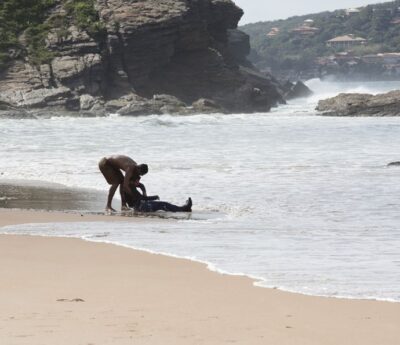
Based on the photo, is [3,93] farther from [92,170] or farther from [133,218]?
[133,218]

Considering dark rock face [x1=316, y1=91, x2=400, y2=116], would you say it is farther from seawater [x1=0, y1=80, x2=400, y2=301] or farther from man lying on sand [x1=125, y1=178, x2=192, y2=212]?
man lying on sand [x1=125, y1=178, x2=192, y2=212]

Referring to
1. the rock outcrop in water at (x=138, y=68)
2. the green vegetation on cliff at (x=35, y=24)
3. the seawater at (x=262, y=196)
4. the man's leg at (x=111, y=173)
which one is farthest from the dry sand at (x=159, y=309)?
the green vegetation on cliff at (x=35, y=24)

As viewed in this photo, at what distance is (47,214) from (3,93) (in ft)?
147

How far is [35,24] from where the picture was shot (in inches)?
2537

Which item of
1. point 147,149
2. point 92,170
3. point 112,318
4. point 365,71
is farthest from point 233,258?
point 365,71

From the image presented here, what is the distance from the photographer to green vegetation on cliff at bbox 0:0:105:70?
2416 inches

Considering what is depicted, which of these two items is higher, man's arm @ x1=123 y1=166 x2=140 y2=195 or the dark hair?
the dark hair

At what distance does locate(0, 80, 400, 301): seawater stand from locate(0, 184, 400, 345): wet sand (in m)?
0.48

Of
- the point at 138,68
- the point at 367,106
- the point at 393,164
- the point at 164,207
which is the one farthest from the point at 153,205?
the point at 138,68

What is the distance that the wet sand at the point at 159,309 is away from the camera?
546cm

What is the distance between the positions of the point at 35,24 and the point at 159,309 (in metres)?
59.8

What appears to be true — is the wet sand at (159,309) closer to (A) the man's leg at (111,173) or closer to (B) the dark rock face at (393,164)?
(A) the man's leg at (111,173)

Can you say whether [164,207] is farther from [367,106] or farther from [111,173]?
[367,106]

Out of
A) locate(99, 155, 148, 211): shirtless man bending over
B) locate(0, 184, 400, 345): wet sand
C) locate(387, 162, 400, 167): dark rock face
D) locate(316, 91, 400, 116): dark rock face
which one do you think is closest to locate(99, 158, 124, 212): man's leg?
locate(99, 155, 148, 211): shirtless man bending over
